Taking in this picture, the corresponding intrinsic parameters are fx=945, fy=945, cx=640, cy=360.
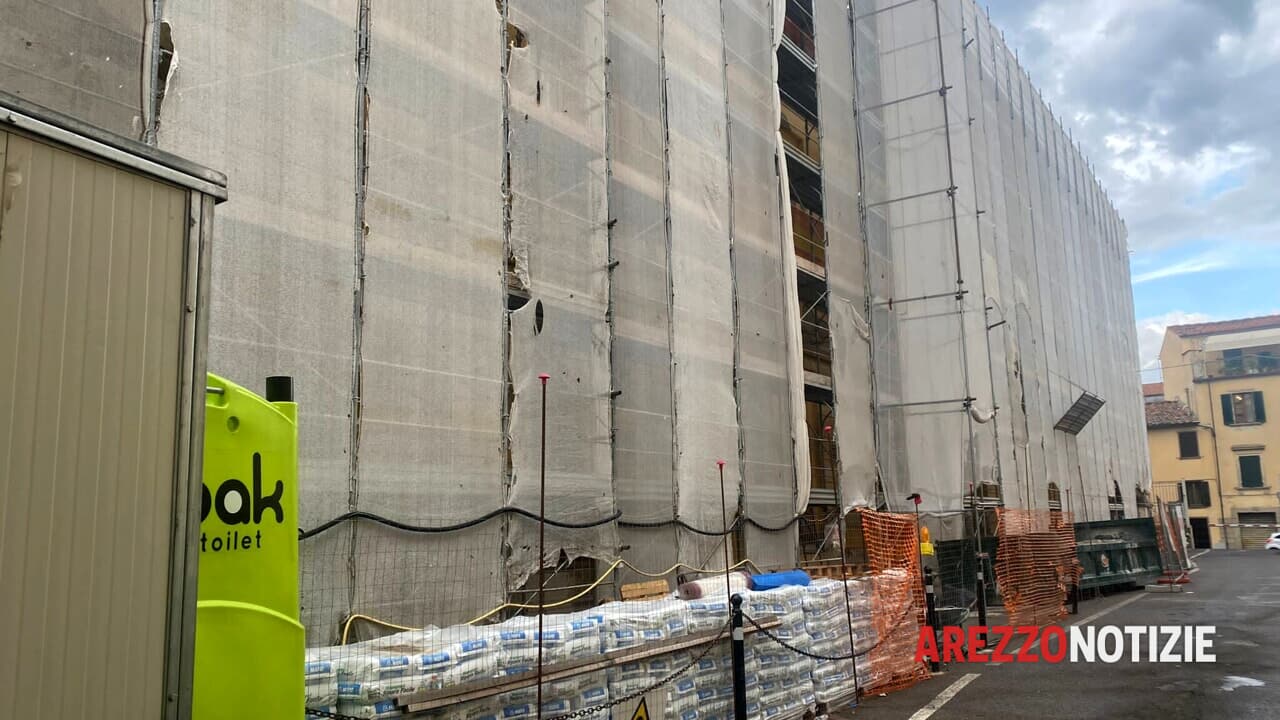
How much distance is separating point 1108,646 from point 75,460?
14.8m

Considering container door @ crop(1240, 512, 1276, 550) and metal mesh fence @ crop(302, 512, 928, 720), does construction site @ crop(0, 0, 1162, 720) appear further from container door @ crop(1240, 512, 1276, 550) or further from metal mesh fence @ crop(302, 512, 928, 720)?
container door @ crop(1240, 512, 1276, 550)

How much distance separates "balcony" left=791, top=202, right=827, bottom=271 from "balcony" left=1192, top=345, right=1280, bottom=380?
50.9 metres

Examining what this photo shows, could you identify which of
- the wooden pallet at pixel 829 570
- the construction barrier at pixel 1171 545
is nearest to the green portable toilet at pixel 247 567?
the wooden pallet at pixel 829 570

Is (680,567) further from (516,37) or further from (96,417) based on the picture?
(96,417)

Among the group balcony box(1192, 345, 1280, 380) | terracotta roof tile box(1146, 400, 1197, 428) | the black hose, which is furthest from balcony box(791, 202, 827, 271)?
balcony box(1192, 345, 1280, 380)

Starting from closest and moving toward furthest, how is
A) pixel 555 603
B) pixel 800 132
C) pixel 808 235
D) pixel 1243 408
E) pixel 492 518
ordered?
pixel 492 518 < pixel 555 603 < pixel 808 235 < pixel 800 132 < pixel 1243 408

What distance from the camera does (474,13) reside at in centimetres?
1026

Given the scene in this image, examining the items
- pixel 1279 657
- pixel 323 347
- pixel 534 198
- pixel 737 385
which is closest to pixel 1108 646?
pixel 1279 657

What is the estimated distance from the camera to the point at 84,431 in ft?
9.48

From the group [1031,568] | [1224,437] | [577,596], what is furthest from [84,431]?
[1224,437]

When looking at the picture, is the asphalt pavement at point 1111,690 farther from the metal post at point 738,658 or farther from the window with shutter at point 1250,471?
the window with shutter at point 1250,471

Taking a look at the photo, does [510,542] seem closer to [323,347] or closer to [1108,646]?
[323,347]

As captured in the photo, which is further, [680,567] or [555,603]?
[680,567]

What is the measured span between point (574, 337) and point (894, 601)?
5167mm
